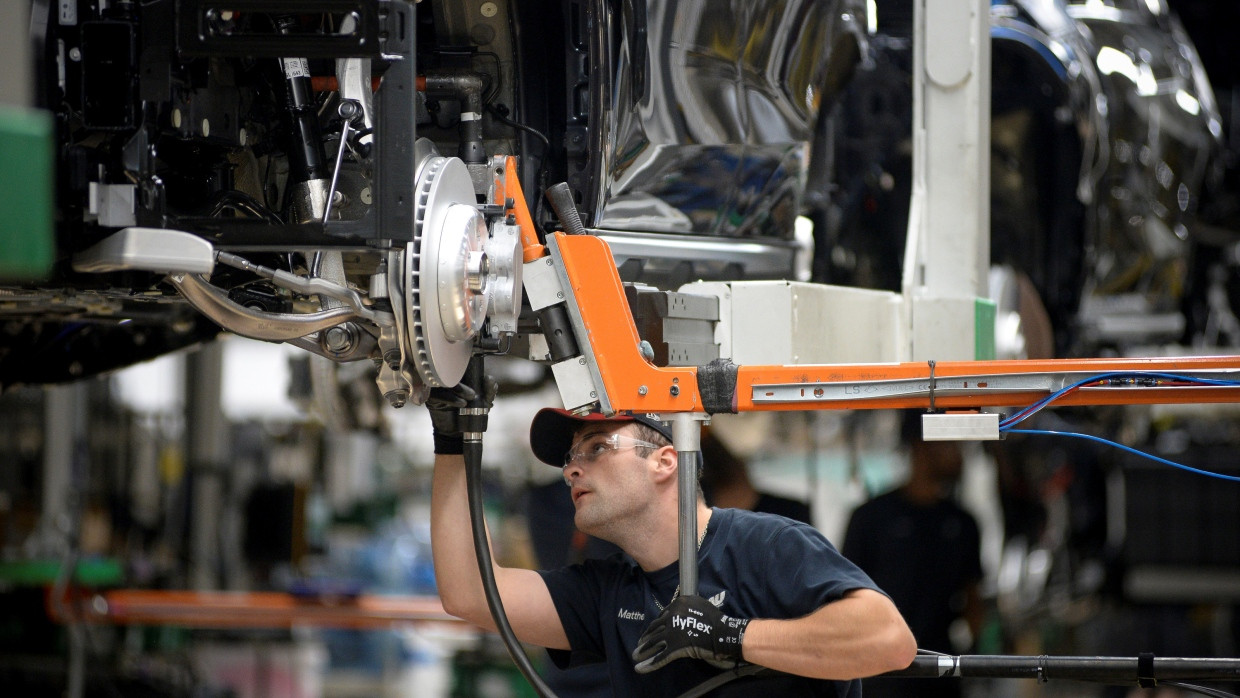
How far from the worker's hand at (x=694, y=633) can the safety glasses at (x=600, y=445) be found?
0.49m

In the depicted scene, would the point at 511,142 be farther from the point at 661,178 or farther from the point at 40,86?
the point at 40,86

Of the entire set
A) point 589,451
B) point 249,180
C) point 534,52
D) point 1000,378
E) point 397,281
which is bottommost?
point 589,451

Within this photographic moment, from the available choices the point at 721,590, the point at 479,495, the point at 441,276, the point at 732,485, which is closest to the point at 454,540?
the point at 479,495

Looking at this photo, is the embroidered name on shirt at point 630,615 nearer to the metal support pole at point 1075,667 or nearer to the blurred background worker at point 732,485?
the metal support pole at point 1075,667

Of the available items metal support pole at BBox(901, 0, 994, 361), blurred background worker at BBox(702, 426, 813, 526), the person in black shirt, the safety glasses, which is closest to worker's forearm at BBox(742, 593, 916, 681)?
the person in black shirt

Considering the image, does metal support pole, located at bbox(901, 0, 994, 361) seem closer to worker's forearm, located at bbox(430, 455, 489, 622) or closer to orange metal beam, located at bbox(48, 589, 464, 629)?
worker's forearm, located at bbox(430, 455, 489, 622)

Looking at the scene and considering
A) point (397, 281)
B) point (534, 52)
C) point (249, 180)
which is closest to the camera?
point (397, 281)

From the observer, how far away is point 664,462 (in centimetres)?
303

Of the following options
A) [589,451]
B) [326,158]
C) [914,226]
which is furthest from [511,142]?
[914,226]

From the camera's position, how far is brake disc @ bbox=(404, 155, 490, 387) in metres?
2.37

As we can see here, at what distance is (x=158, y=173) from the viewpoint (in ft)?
8.31

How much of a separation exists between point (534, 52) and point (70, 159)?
100cm

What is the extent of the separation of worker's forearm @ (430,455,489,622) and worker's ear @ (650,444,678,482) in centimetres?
43

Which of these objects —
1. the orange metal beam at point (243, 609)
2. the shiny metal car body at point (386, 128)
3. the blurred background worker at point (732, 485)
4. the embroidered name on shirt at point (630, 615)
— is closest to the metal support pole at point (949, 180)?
the shiny metal car body at point (386, 128)
